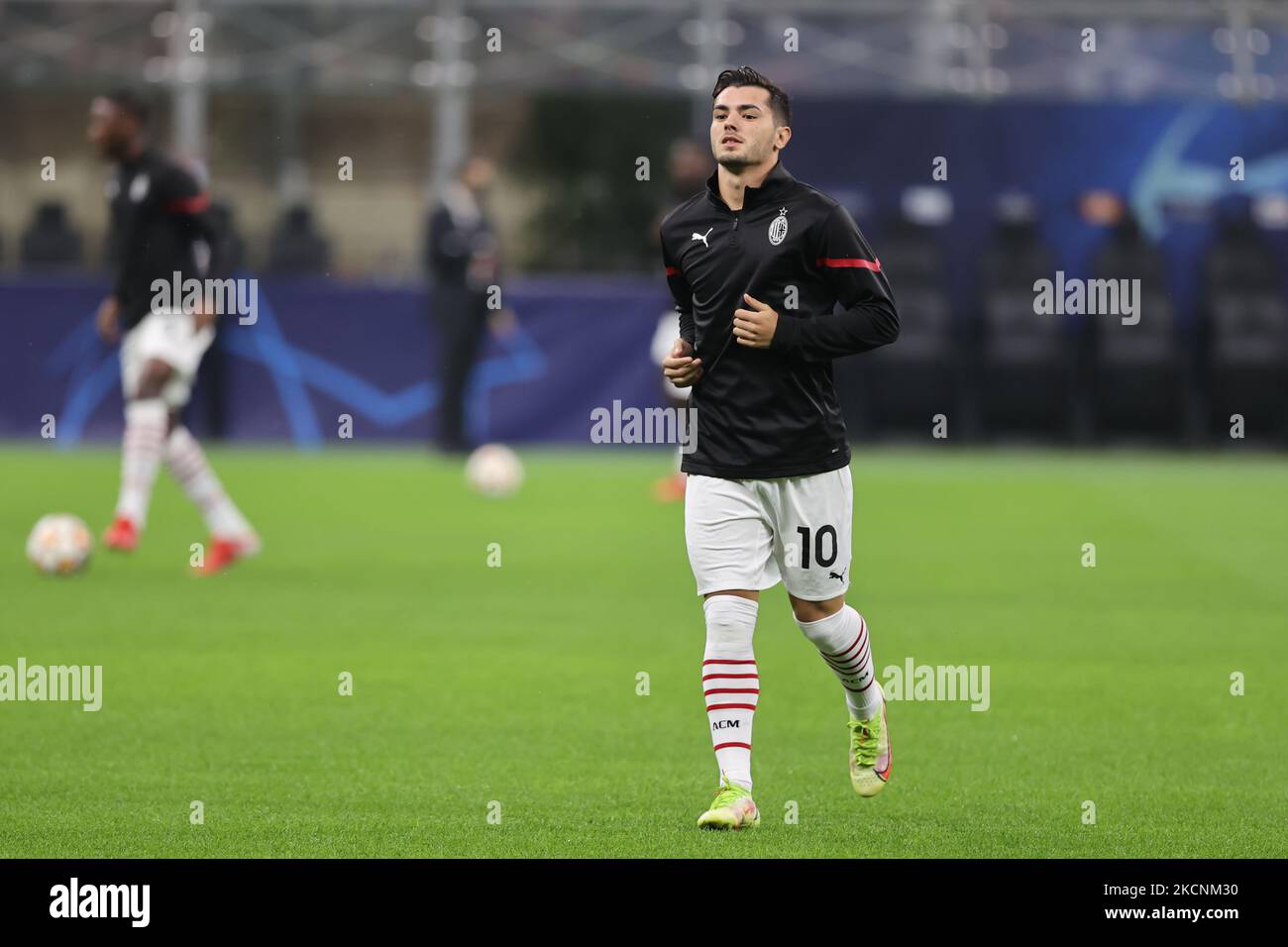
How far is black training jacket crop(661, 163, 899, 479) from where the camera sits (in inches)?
258

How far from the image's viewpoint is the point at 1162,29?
21.9 m

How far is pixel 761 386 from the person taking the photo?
6.62 metres

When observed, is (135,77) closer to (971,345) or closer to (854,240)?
(971,345)

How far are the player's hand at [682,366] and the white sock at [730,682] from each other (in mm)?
686

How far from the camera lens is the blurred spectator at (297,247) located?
22.9 m

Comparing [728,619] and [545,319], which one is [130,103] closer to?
[728,619]

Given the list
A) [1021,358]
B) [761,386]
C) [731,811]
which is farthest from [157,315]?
[1021,358]

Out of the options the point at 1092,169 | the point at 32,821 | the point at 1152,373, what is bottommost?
the point at 32,821

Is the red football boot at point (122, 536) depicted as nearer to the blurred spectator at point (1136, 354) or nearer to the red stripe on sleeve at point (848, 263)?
the red stripe on sleeve at point (848, 263)

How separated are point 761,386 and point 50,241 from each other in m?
18.6

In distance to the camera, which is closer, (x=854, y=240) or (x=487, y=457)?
(x=854, y=240)

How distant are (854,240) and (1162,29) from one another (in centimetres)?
1646

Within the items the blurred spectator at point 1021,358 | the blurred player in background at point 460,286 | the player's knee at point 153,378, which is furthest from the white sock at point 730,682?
the blurred spectator at point 1021,358

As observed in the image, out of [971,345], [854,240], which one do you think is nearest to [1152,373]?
[971,345]
